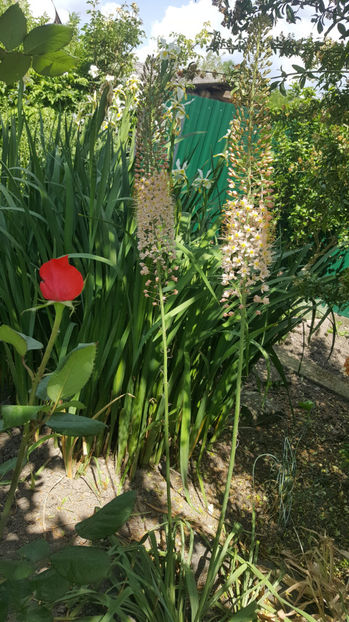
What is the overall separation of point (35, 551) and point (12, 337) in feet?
1.63

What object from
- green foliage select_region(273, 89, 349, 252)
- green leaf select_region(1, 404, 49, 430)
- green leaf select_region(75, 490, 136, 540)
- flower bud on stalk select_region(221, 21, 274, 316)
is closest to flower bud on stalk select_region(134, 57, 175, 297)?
flower bud on stalk select_region(221, 21, 274, 316)

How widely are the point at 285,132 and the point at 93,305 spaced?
193 inches

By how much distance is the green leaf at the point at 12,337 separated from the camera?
0.53m

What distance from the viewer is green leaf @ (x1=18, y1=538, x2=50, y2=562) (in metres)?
0.84

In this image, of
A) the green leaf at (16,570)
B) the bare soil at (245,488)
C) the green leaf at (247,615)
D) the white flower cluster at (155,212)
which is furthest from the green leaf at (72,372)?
the bare soil at (245,488)

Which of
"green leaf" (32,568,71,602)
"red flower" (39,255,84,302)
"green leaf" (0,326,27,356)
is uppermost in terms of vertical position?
→ "red flower" (39,255,84,302)

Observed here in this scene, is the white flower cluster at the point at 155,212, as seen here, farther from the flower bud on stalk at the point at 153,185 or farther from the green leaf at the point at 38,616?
the green leaf at the point at 38,616

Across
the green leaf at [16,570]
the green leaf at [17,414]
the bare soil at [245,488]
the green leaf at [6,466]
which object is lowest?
the bare soil at [245,488]

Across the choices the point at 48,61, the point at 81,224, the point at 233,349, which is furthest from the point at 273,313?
the point at 48,61

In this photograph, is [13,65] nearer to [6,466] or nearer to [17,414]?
[17,414]

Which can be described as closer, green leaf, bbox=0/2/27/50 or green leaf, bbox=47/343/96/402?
green leaf, bbox=0/2/27/50

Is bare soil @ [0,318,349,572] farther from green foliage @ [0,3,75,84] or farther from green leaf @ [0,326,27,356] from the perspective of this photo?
green foliage @ [0,3,75,84]

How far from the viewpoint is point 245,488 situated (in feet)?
6.51

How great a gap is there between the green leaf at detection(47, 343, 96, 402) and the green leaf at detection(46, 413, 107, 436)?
93 mm
